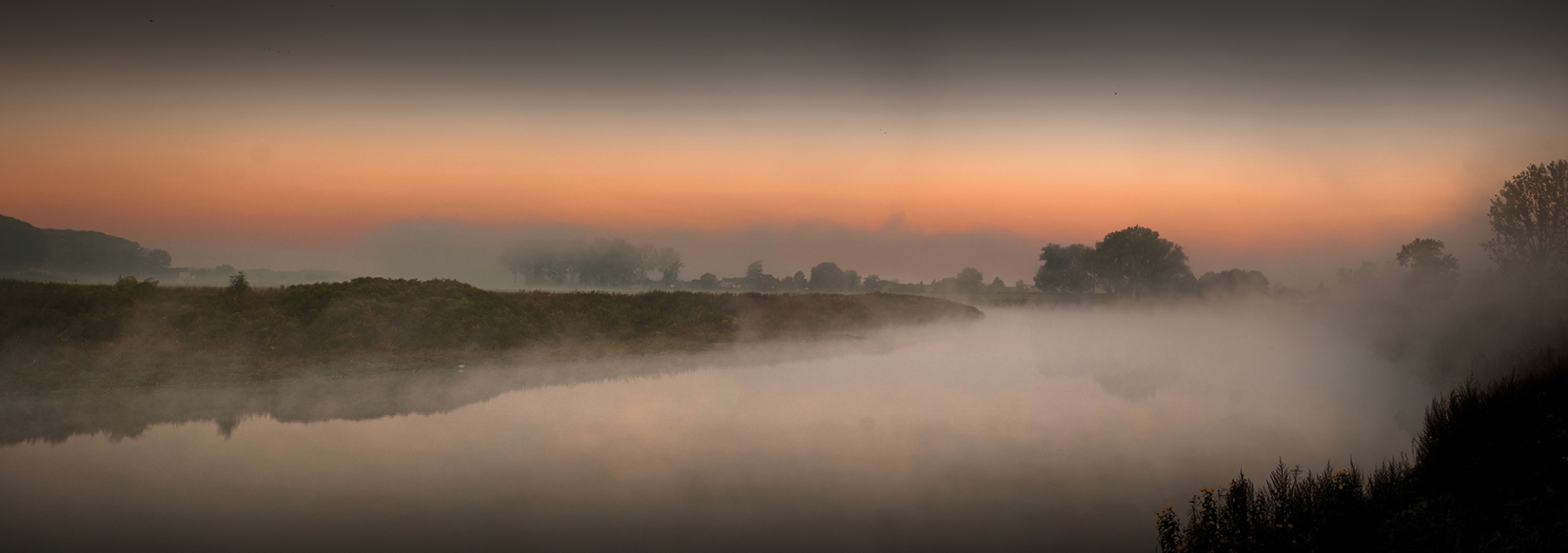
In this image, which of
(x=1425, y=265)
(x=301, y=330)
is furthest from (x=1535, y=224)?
(x=301, y=330)

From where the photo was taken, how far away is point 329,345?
925 inches

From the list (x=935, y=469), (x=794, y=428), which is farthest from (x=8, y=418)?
(x=935, y=469)

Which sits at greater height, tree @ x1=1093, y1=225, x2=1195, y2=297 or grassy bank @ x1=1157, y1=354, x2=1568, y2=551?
tree @ x1=1093, y1=225, x2=1195, y2=297

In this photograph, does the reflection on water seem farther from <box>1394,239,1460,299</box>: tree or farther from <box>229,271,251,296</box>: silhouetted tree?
<box>1394,239,1460,299</box>: tree

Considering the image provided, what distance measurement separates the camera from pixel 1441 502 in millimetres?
8242

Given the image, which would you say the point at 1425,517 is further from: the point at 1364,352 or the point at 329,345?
the point at 1364,352

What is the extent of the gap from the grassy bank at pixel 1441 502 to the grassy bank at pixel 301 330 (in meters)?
23.4

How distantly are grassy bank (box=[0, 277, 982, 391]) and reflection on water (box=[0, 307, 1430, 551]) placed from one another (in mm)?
2278

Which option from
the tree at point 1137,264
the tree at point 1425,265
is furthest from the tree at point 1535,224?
the tree at point 1137,264

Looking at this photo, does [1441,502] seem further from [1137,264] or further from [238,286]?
[1137,264]

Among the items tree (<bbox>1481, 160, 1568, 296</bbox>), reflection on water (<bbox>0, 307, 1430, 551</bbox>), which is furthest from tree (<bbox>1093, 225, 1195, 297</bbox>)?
reflection on water (<bbox>0, 307, 1430, 551</bbox>)

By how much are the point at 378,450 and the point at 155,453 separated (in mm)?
3720

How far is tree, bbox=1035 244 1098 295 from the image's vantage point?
109 meters

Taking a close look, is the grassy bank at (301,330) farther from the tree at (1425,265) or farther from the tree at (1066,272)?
the tree at (1066,272)
